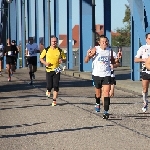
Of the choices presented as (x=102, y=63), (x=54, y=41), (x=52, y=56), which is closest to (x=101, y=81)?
(x=102, y=63)

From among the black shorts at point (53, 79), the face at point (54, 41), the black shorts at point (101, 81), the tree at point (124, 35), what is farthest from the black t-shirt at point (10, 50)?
the tree at point (124, 35)

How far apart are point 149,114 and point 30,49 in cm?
1280

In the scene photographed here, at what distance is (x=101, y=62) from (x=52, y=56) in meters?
3.58

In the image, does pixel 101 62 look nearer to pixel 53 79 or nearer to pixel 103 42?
pixel 103 42

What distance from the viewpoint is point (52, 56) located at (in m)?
17.8

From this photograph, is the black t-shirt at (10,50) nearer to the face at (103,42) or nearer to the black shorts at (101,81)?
the black shorts at (101,81)

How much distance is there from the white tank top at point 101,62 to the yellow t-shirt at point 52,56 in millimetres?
3384

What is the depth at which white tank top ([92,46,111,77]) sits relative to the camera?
1440 cm

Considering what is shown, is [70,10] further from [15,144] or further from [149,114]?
[15,144]

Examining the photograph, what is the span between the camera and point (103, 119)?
45.2 feet

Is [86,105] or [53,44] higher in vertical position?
[53,44]

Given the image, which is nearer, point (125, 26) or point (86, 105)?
point (86, 105)

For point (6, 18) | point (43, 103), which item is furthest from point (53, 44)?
point (6, 18)

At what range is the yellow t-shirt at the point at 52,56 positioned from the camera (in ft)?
58.4
